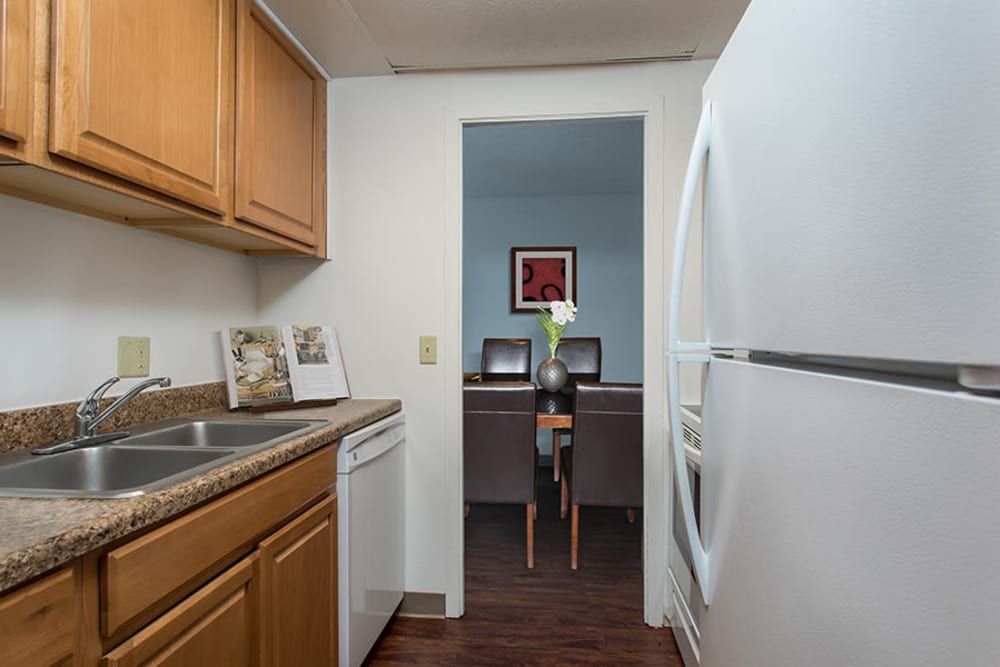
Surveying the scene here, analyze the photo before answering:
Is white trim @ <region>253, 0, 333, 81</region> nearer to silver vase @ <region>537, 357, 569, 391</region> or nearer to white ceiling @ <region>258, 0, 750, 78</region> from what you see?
white ceiling @ <region>258, 0, 750, 78</region>

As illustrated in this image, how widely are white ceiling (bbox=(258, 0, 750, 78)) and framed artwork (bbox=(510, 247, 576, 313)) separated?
2588mm

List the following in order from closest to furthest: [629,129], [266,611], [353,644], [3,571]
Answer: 1. [3,571]
2. [266,611]
3. [353,644]
4. [629,129]

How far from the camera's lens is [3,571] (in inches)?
24.5

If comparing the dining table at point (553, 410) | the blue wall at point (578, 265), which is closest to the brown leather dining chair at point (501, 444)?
the dining table at point (553, 410)

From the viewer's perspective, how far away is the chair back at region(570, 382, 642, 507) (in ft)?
8.25

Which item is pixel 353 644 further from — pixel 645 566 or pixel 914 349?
pixel 914 349

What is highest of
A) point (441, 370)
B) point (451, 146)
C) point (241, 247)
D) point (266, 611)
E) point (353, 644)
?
point (451, 146)

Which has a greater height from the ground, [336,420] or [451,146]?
[451,146]

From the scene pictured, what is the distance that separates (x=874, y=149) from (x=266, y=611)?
140 centimetres

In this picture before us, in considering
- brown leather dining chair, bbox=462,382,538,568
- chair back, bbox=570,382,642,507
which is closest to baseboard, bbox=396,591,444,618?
brown leather dining chair, bbox=462,382,538,568

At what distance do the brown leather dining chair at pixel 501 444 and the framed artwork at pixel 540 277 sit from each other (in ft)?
6.93

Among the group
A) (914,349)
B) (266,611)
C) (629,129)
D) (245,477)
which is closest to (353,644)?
(266,611)

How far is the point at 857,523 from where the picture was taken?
1.67 feet

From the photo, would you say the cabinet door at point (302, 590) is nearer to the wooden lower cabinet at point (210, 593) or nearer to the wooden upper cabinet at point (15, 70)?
the wooden lower cabinet at point (210, 593)
